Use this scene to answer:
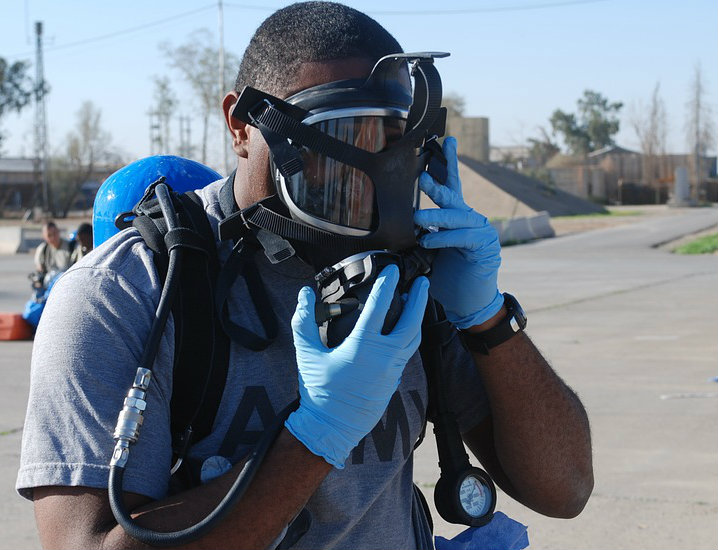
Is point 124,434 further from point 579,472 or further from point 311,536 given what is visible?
point 579,472

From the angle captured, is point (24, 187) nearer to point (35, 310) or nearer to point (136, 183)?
point (35, 310)

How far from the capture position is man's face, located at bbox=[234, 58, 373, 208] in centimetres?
171

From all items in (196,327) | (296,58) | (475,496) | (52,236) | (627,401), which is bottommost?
(627,401)

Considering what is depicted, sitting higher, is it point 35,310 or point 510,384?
point 510,384

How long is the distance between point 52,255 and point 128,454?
10972 millimetres

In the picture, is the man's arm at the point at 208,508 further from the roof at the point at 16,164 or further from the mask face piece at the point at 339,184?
the roof at the point at 16,164

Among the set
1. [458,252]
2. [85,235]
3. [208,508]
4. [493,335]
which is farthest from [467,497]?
[85,235]

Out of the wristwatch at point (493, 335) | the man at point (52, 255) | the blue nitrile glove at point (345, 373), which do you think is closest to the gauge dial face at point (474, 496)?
the wristwatch at point (493, 335)

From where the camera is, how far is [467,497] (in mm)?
2035

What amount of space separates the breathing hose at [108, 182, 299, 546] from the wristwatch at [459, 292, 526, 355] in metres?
0.52

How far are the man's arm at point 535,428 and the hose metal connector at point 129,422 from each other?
699 millimetres

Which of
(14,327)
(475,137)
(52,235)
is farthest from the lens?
(475,137)

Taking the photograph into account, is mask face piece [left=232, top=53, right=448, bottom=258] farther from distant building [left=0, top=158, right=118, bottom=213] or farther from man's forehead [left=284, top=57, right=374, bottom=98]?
distant building [left=0, top=158, right=118, bottom=213]

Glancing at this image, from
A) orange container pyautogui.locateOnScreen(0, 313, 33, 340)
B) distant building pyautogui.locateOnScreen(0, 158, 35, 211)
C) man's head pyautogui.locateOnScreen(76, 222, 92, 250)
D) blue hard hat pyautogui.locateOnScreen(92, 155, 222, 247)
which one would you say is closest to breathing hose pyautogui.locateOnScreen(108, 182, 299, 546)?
blue hard hat pyautogui.locateOnScreen(92, 155, 222, 247)
